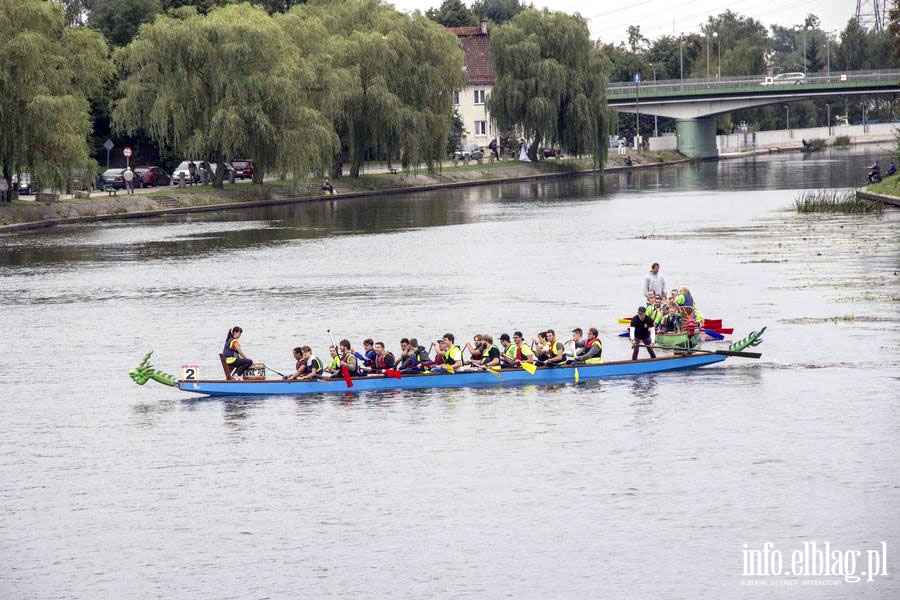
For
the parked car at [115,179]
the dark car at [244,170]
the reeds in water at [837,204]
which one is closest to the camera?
the reeds in water at [837,204]

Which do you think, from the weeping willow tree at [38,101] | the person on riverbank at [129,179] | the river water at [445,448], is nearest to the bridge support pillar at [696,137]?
the person on riverbank at [129,179]

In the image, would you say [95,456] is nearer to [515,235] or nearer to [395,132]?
[515,235]

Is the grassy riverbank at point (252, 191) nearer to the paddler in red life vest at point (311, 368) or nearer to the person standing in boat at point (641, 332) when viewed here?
the paddler in red life vest at point (311, 368)

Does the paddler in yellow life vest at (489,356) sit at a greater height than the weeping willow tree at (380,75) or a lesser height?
lesser

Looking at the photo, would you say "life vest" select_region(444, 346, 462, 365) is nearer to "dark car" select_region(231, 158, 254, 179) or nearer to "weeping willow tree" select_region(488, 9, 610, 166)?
"dark car" select_region(231, 158, 254, 179)

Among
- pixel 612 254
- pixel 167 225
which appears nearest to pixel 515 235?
pixel 612 254

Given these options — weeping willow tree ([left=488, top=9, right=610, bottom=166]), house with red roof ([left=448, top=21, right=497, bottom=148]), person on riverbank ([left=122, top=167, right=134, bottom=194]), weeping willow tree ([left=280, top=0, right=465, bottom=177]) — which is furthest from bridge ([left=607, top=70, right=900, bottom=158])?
person on riverbank ([left=122, top=167, right=134, bottom=194])

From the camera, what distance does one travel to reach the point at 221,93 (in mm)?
97625

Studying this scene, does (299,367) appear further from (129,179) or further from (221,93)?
(129,179)

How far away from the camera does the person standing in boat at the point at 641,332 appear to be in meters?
39.6

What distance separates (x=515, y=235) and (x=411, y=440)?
48048mm

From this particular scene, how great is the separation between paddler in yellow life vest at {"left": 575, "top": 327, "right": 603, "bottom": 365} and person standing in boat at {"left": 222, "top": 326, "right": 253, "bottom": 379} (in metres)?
9.16

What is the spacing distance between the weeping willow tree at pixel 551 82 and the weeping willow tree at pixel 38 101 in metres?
54.0

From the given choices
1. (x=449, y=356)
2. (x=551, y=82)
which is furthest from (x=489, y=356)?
(x=551, y=82)
